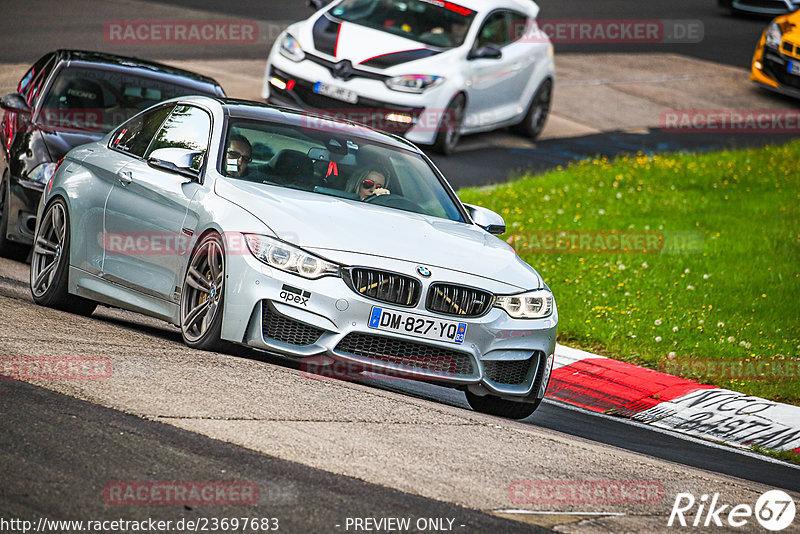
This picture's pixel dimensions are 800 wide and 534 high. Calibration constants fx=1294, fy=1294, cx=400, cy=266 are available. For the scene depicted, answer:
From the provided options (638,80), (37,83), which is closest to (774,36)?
(638,80)

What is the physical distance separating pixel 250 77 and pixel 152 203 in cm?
1178

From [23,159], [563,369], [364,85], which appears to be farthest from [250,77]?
[563,369]

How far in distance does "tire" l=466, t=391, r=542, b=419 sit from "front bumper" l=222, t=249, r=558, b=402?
24.6 inches

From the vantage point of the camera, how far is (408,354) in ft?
24.1

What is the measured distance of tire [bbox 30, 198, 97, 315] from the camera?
8.93 m

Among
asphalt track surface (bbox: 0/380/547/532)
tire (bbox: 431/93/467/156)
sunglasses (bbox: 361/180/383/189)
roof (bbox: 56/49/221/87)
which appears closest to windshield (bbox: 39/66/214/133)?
roof (bbox: 56/49/221/87)

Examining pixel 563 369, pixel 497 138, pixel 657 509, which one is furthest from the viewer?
pixel 497 138

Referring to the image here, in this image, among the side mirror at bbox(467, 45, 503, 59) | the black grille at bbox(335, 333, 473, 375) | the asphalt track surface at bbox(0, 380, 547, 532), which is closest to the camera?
the asphalt track surface at bbox(0, 380, 547, 532)

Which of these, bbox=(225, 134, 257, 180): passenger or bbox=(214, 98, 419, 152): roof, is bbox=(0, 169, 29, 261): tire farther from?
bbox=(225, 134, 257, 180): passenger

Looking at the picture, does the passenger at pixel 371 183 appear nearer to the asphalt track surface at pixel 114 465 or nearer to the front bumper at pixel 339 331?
the front bumper at pixel 339 331

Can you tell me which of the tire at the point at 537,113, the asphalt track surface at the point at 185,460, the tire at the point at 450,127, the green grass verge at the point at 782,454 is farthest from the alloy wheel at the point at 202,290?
the tire at the point at 537,113

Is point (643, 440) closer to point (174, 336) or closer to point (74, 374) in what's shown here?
point (174, 336)

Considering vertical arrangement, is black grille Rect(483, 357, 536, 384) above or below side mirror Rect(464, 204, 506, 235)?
below

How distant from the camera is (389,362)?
287 inches
